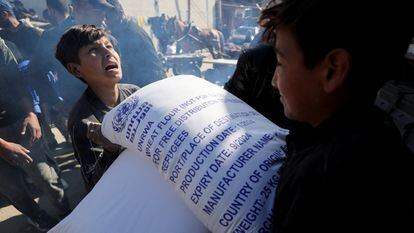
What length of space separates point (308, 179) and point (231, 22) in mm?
22223

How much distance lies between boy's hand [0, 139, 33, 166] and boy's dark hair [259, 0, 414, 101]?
7.43 feet

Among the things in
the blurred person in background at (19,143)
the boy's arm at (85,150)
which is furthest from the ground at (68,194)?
the boy's arm at (85,150)

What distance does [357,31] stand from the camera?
58 centimetres

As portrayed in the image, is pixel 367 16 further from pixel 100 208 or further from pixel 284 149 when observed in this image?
pixel 100 208

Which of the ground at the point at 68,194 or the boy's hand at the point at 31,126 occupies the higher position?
the boy's hand at the point at 31,126

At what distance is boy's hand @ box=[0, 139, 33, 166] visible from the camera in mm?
2246

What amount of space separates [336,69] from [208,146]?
15.9 inches

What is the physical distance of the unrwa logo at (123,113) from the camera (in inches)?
41.7

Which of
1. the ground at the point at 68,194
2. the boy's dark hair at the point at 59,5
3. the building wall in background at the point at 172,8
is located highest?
the boy's dark hair at the point at 59,5

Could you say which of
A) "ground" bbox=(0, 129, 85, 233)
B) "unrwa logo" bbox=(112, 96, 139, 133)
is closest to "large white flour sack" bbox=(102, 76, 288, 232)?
"unrwa logo" bbox=(112, 96, 139, 133)

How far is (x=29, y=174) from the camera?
2611 mm

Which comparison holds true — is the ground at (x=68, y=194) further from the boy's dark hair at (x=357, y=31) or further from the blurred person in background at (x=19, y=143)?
the boy's dark hair at (x=357, y=31)

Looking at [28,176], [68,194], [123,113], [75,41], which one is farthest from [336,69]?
[68,194]

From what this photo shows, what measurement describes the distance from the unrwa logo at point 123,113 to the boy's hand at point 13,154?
1.59 metres
